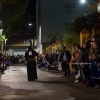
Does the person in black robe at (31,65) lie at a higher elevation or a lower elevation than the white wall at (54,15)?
lower

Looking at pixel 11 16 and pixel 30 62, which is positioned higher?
pixel 11 16

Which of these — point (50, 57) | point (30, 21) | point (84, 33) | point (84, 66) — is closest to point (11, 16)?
point (50, 57)

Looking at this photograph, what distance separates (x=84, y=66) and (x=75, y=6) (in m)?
35.3

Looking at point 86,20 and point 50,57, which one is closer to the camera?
point 86,20

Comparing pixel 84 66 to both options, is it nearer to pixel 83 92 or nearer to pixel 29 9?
pixel 83 92

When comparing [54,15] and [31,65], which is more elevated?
[54,15]

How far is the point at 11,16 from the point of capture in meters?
35.1

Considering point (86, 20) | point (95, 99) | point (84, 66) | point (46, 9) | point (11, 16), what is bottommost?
point (95, 99)

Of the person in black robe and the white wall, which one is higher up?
the white wall

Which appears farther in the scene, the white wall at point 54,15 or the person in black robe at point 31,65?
the white wall at point 54,15

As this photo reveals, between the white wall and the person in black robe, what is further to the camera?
the white wall

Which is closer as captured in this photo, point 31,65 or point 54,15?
point 31,65

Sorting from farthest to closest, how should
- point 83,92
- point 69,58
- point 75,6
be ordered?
1. point 75,6
2. point 69,58
3. point 83,92

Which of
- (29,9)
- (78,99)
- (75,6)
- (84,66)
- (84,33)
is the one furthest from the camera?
(29,9)
